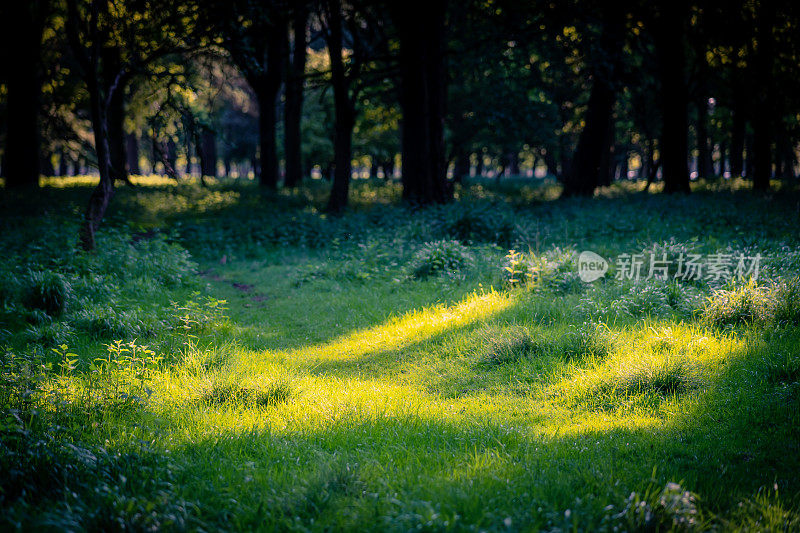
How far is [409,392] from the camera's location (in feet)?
17.1

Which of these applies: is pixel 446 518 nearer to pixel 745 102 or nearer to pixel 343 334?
pixel 343 334

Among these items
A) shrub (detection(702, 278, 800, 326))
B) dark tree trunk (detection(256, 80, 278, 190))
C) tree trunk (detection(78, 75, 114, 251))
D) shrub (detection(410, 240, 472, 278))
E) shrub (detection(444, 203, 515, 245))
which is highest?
dark tree trunk (detection(256, 80, 278, 190))

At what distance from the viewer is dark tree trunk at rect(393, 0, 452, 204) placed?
16688mm

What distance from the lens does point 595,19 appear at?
16031 millimetres

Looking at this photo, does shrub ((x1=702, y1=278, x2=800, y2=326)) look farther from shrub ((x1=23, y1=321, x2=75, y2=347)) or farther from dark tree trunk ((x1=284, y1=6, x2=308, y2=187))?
dark tree trunk ((x1=284, y1=6, x2=308, y2=187))

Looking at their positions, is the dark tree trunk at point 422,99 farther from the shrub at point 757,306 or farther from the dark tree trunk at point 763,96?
the dark tree trunk at point 763,96

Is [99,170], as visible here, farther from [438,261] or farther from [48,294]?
[438,261]

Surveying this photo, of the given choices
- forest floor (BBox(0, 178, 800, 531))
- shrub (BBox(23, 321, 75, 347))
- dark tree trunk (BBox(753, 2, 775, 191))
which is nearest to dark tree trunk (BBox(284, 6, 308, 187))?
forest floor (BBox(0, 178, 800, 531))

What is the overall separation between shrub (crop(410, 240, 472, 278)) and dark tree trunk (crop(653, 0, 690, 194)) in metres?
13.6

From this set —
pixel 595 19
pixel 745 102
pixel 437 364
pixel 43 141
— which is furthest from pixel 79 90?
pixel 745 102

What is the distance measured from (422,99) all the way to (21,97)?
15320 mm

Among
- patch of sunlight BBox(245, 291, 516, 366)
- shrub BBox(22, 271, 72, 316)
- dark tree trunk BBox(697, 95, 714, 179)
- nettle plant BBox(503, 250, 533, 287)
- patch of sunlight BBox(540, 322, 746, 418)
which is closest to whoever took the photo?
patch of sunlight BBox(540, 322, 746, 418)

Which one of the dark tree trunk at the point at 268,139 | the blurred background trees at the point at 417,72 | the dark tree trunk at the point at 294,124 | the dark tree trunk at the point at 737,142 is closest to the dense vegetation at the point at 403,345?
the blurred background trees at the point at 417,72

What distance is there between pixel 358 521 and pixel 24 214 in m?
15.1
